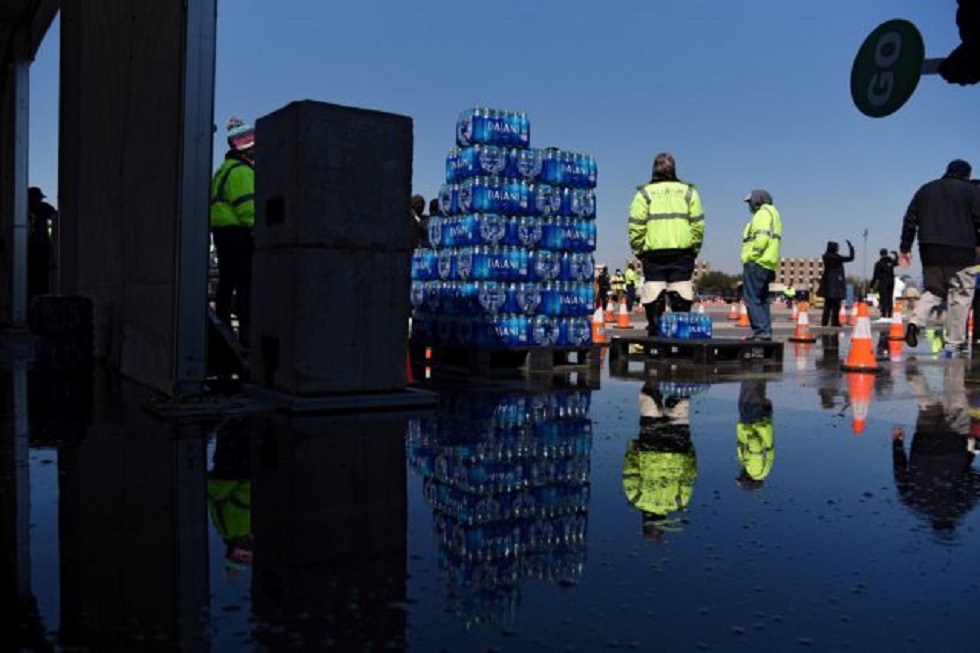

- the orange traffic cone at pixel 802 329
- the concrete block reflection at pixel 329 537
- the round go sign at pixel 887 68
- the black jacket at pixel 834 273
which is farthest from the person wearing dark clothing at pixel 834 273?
the concrete block reflection at pixel 329 537

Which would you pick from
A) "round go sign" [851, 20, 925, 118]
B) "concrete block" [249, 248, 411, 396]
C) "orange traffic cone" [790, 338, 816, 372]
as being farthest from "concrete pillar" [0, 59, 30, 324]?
"round go sign" [851, 20, 925, 118]

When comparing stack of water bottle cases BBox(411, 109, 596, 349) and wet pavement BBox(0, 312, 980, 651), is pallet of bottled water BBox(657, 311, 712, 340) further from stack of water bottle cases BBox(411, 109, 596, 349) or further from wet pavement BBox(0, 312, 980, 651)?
wet pavement BBox(0, 312, 980, 651)

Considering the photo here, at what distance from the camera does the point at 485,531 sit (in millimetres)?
3482

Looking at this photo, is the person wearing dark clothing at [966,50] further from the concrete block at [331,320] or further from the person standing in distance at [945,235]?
the person standing in distance at [945,235]

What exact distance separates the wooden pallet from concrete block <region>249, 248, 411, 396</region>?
2.75 m

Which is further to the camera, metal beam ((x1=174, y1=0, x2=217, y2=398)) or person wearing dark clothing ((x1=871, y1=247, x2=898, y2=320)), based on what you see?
person wearing dark clothing ((x1=871, y1=247, x2=898, y2=320))

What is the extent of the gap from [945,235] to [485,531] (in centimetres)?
1005

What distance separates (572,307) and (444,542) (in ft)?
23.0

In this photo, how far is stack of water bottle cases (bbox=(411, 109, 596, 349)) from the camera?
9578 millimetres

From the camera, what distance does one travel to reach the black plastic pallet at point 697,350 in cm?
1092

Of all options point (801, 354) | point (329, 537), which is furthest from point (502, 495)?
point (801, 354)

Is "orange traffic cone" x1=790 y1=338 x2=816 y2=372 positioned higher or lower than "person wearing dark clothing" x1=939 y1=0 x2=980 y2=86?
lower

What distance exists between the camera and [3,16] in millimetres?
15492

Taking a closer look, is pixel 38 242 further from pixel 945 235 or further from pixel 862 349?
pixel 945 235
